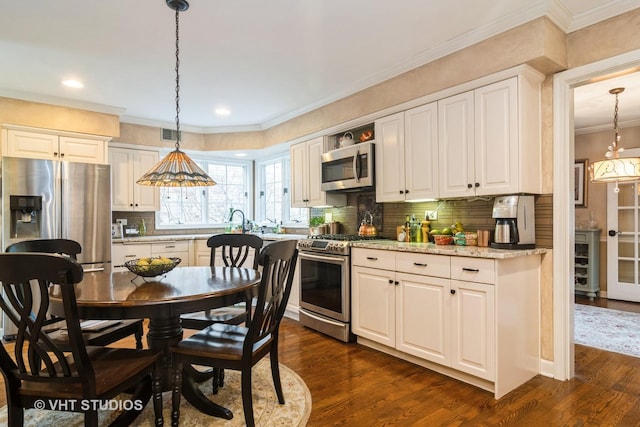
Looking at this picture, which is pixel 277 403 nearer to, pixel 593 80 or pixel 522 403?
pixel 522 403

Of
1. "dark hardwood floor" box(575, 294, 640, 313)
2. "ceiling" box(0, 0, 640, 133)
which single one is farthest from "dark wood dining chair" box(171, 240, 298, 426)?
"dark hardwood floor" box(575, 294, 640, 313)

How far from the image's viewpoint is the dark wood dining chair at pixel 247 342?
188 cm

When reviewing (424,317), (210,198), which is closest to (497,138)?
(424,317)

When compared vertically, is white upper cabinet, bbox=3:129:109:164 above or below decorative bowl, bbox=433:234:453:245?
above

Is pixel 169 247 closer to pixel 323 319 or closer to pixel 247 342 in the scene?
pixel 323 319

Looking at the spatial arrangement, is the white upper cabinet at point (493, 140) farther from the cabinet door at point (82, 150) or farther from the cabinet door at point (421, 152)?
the cabinet door at point (82, 150)

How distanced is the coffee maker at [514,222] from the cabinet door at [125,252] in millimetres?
3970

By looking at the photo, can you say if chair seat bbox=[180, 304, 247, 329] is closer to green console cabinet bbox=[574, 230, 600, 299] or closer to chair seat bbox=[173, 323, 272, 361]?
chair seat bbox=[173, 323, 272, 361]

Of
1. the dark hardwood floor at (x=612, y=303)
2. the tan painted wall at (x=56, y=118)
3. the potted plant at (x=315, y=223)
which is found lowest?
A: the dark hardwood floor at (x=612, y=303)

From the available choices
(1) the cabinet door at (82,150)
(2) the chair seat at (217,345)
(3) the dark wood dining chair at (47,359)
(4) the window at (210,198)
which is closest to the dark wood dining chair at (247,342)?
(2) the chair seat at (217,345)

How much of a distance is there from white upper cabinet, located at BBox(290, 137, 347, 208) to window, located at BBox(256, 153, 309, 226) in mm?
566

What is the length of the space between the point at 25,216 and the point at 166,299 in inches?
112

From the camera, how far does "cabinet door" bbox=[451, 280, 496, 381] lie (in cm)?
235

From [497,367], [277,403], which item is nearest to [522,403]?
[497,367]
